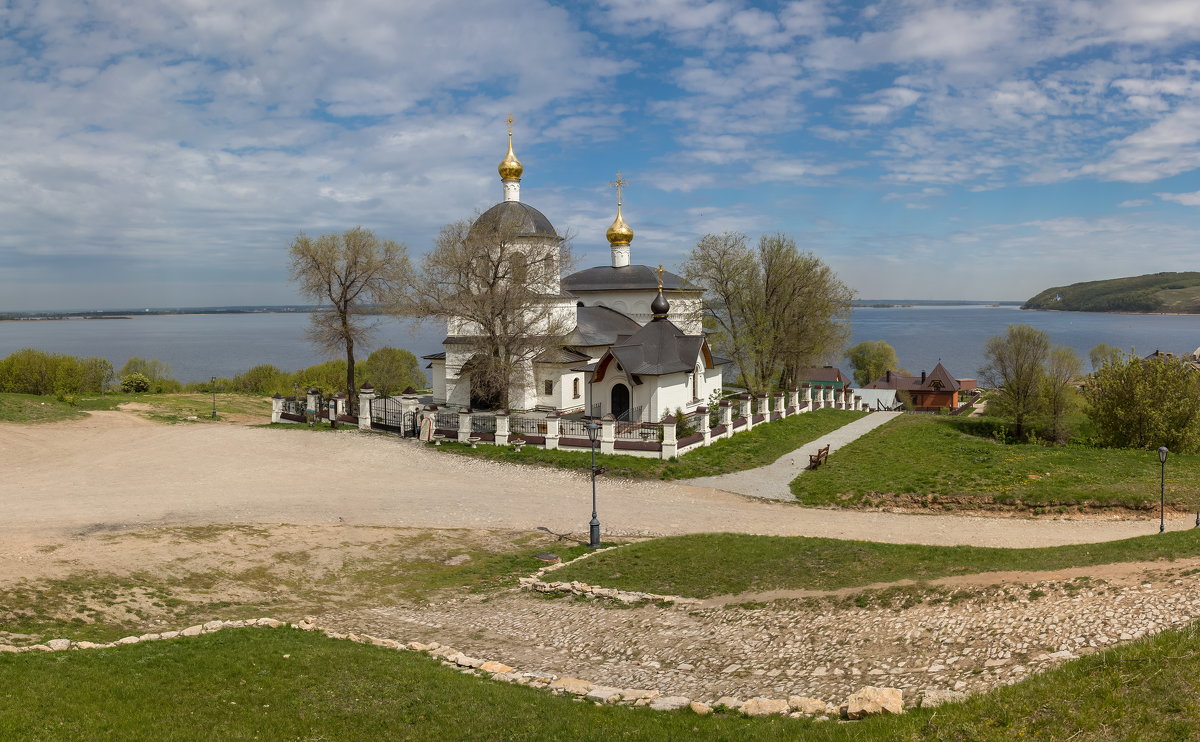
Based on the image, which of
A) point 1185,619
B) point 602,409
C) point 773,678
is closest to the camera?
point 1185,619

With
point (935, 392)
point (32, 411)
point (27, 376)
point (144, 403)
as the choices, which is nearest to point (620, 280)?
point (144, 403)

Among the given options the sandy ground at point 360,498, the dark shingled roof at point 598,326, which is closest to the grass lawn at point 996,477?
the sandy ground at point 360,498

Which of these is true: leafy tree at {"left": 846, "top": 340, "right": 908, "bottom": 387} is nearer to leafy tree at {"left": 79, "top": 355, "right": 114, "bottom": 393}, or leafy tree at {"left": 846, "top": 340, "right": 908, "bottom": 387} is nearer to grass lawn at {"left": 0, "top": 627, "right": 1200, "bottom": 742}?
leafy tree at {"left": 79, "top": 355, "right": 114, "bottom": 393}

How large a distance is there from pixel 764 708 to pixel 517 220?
81.8 feet

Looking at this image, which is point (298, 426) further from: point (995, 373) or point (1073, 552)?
point (995, 373)

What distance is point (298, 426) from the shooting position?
27219mm

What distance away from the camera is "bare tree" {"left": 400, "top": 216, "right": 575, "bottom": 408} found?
85.8ft

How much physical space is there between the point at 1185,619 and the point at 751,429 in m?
20.5

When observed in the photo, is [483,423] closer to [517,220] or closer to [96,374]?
[517,220]

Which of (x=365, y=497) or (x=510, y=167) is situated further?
(x=510, y=167)

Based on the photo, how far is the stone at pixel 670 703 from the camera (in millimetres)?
7379

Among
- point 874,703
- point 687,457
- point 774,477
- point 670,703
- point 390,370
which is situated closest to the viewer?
point 874,703

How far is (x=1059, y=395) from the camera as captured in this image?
30.2 meters

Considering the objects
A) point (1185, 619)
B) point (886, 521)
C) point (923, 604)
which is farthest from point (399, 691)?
point (886, 521)
